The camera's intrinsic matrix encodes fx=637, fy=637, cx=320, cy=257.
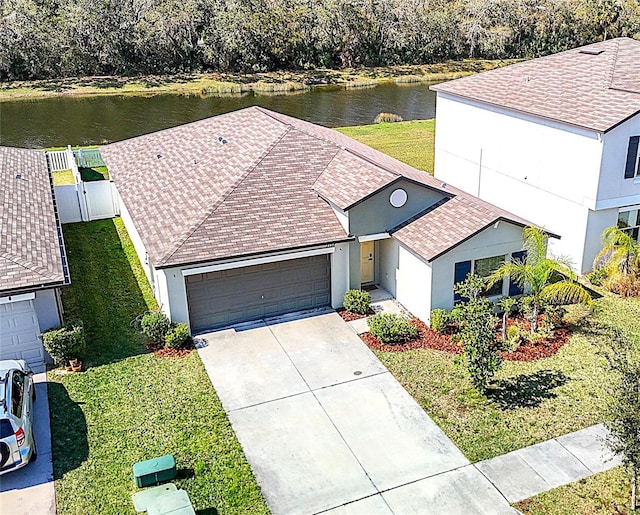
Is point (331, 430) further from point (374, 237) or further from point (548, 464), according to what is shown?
point (374, 237)

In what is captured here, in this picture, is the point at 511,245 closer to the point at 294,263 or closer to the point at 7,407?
the point at 294,263

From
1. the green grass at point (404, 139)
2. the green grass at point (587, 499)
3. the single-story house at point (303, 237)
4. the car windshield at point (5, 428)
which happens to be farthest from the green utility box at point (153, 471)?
the green grass at point (404, 139)

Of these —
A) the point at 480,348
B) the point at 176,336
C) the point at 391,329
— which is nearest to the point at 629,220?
the point at 391,329

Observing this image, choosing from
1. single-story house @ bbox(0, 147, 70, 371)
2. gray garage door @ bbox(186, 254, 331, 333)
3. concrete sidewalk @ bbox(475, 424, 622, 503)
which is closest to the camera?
concrete sidewalk @ bbox(475, 424, 622, 503)

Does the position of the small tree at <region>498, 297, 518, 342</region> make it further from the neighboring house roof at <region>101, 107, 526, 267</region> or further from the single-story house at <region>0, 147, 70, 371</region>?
the single-story house at <region>0, 147, 70, 371</region>

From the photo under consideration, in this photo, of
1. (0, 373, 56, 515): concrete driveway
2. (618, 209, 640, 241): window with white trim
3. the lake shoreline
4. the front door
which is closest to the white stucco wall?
(618, 209, 640, 241): window with white trim

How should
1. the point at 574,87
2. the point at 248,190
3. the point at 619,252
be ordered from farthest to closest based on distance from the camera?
the point at 574,87 < the point at 619,252 < the point at 248,190
